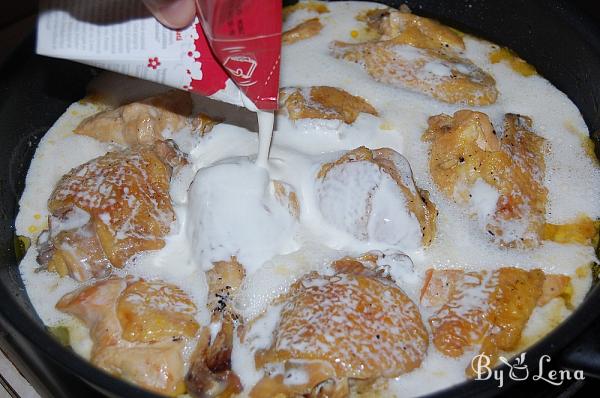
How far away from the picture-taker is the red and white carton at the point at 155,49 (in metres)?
2.13

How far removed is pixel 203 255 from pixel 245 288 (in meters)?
0.18

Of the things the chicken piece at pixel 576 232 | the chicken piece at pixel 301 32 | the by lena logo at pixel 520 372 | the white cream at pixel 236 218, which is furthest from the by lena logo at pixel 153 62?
the chicken piece at pixel 576 232

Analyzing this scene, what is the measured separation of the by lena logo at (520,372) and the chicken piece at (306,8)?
1960 mm

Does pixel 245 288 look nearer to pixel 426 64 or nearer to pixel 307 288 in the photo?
pixel 307 288

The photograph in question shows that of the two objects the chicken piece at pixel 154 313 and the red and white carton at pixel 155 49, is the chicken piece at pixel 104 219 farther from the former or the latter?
the red and white carton at pixel 155 49

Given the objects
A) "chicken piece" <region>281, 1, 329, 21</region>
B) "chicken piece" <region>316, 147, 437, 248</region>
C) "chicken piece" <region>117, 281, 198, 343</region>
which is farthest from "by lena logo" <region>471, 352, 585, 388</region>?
"chicken piece" <region>281, 1, 329, 21</region>

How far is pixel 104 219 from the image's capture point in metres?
2.37

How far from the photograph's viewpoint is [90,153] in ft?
9.08

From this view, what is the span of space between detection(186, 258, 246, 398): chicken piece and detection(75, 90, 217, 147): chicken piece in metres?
0.71

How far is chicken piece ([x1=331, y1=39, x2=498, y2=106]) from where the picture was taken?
2881 millimetres

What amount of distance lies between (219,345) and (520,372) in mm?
902

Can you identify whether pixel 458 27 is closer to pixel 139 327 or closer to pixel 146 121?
pixel 146 121

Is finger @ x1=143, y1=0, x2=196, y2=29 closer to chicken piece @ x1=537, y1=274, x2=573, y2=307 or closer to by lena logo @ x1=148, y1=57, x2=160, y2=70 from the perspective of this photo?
by lena logo @ x1=148, y1=57, x2=160, y2=70

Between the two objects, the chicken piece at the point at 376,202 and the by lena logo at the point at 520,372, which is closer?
the by lena logo at the point at 520,372
